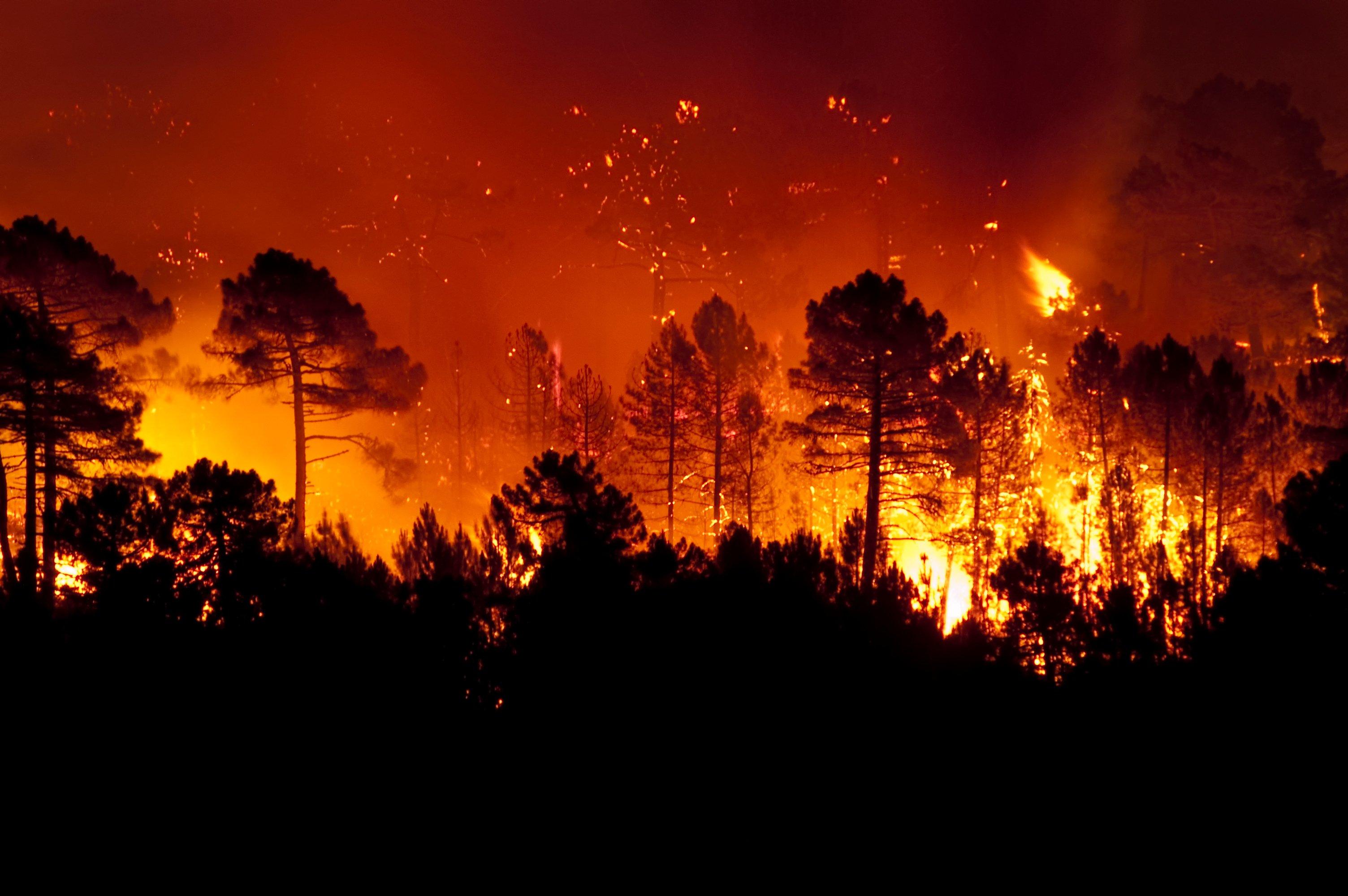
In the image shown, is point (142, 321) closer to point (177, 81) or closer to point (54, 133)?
point (54, 133)

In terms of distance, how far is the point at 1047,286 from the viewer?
131 ft

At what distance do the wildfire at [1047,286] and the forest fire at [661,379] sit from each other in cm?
20

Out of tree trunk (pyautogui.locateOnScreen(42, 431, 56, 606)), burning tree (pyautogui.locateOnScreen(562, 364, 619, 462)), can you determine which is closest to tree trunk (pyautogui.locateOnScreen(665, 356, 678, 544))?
burning tree (pyautogui.locateOnScreen(562, 364, 619, 462))

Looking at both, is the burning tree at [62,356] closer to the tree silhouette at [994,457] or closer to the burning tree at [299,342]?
the burning tree at [299,342]

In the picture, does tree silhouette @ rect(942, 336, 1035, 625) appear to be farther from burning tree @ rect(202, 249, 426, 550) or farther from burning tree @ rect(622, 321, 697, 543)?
burning tree @ rect(202, 249, 426, 550)

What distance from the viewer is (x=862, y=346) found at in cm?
1542

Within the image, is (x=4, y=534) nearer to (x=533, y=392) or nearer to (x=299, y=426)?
(x=299, y=426)

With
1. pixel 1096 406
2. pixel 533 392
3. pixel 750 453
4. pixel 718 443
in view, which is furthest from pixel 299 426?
pixel 1096 406

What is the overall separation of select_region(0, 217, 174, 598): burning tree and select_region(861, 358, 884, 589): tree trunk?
45.8 ft

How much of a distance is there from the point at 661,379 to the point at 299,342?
9005mm

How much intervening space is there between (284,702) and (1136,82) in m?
46.3

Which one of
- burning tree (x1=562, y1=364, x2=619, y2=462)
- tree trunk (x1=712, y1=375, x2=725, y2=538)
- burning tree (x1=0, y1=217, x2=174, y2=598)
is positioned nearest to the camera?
burning tree (x1=0, y1=217, x2=174, y2=598)

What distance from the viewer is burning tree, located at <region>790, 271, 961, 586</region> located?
50.2 ft

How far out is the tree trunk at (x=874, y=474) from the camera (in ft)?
50.6
